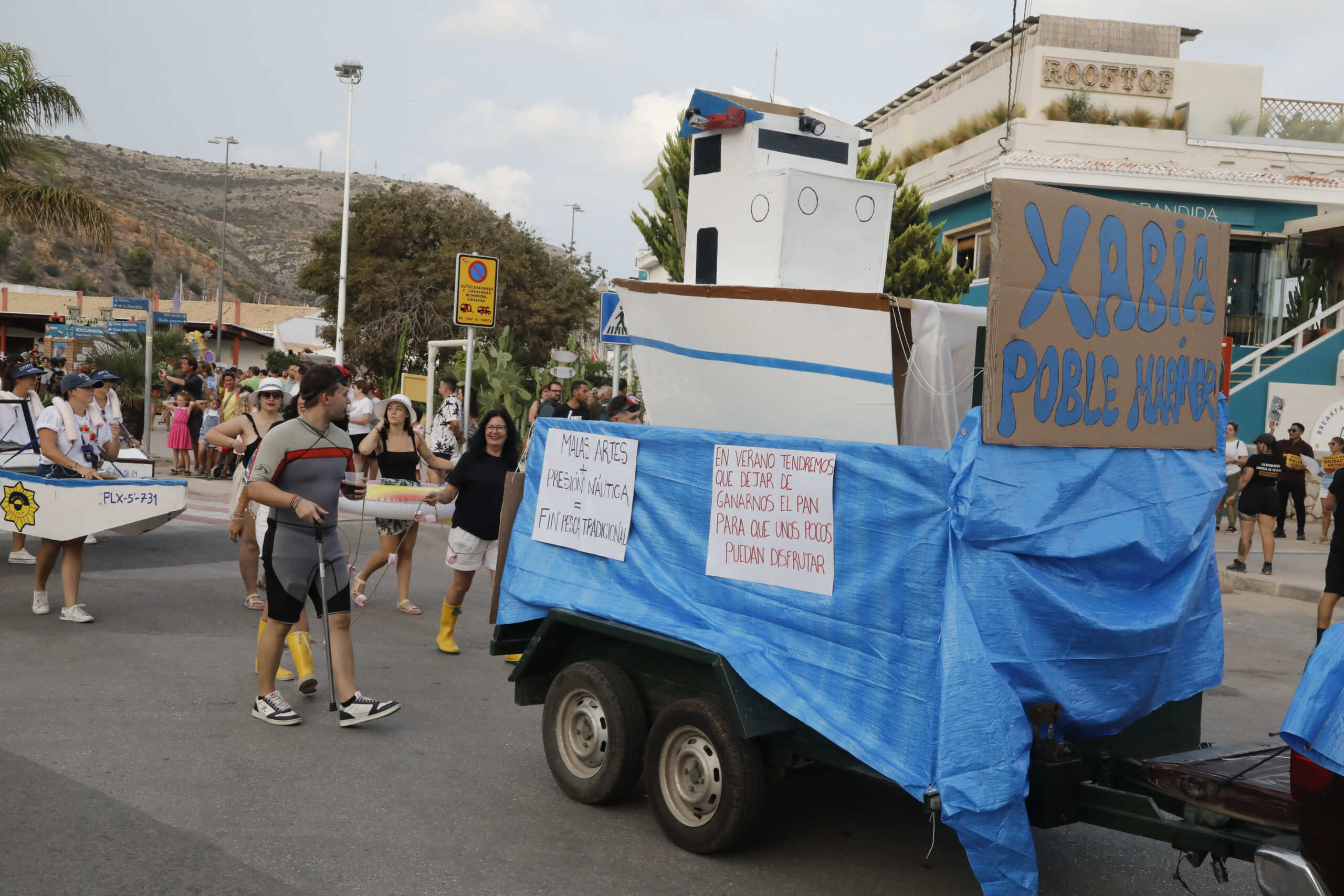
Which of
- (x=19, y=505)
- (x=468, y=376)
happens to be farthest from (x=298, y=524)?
(x=468, y=376)

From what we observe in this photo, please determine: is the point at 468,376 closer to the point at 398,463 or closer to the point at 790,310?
the point at 398,463

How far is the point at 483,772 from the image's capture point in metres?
5.67

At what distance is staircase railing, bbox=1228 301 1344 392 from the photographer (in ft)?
74.9

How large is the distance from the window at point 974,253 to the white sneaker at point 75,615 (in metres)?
19.4

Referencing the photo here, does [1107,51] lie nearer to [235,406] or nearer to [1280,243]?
[1280,243]

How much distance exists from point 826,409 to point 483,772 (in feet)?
8.13

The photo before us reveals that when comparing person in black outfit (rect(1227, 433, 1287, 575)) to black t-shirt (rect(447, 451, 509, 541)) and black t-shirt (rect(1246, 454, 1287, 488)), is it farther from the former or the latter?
black t-shirt (rect(447, 451, 509, 541))

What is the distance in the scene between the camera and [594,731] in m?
5.16

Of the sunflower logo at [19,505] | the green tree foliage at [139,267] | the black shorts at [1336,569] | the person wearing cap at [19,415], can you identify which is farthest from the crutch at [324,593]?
the green tree foliage at [139,267]

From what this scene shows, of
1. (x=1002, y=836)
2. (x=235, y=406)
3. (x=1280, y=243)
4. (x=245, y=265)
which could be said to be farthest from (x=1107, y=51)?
(x=245, y=265)

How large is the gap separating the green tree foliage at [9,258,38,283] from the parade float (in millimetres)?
93296

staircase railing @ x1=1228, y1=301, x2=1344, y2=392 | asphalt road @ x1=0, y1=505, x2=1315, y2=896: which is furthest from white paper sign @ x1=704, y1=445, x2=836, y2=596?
staircase railing @ x1=1228, y1=301, x2=1344, y2=392

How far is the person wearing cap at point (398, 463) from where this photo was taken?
922cm

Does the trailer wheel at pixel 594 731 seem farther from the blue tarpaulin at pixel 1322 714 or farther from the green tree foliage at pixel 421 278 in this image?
the green tree foliage at pixel 421 278
